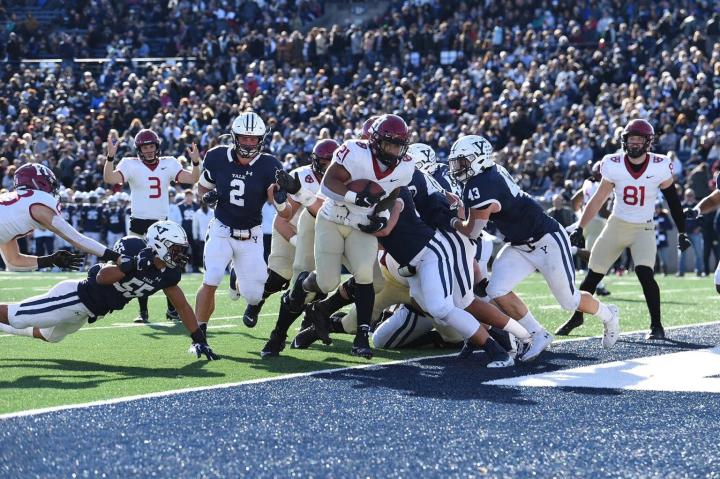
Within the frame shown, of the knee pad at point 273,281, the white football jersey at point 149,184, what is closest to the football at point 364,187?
the knee pad at point 273,281

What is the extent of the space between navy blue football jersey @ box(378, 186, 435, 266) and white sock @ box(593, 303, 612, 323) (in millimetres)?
1236

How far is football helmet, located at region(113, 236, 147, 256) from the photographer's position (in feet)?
23.7

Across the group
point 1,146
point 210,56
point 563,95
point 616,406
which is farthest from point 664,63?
point 616,406

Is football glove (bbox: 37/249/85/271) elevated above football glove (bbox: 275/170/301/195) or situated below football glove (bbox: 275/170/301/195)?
below

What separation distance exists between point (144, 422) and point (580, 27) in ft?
69.6

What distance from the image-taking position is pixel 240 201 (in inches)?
326

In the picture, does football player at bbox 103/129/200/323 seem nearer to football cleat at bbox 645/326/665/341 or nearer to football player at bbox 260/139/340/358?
football player at bbox 260/139/340/358

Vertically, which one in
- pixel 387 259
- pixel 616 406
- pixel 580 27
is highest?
pixel 580 27

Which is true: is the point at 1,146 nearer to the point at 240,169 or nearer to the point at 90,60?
the point at 90,60

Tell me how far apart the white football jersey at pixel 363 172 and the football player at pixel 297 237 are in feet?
1.59

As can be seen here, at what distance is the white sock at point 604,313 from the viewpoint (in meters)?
7.64

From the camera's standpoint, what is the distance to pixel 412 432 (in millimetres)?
4922

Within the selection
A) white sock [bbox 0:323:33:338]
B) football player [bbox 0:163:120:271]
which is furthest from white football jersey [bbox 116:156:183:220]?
white sock [bbox 0:323:33:338]

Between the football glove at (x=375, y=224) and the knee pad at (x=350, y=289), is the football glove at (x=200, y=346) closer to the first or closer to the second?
the knee pad at (x=350, y=289)
